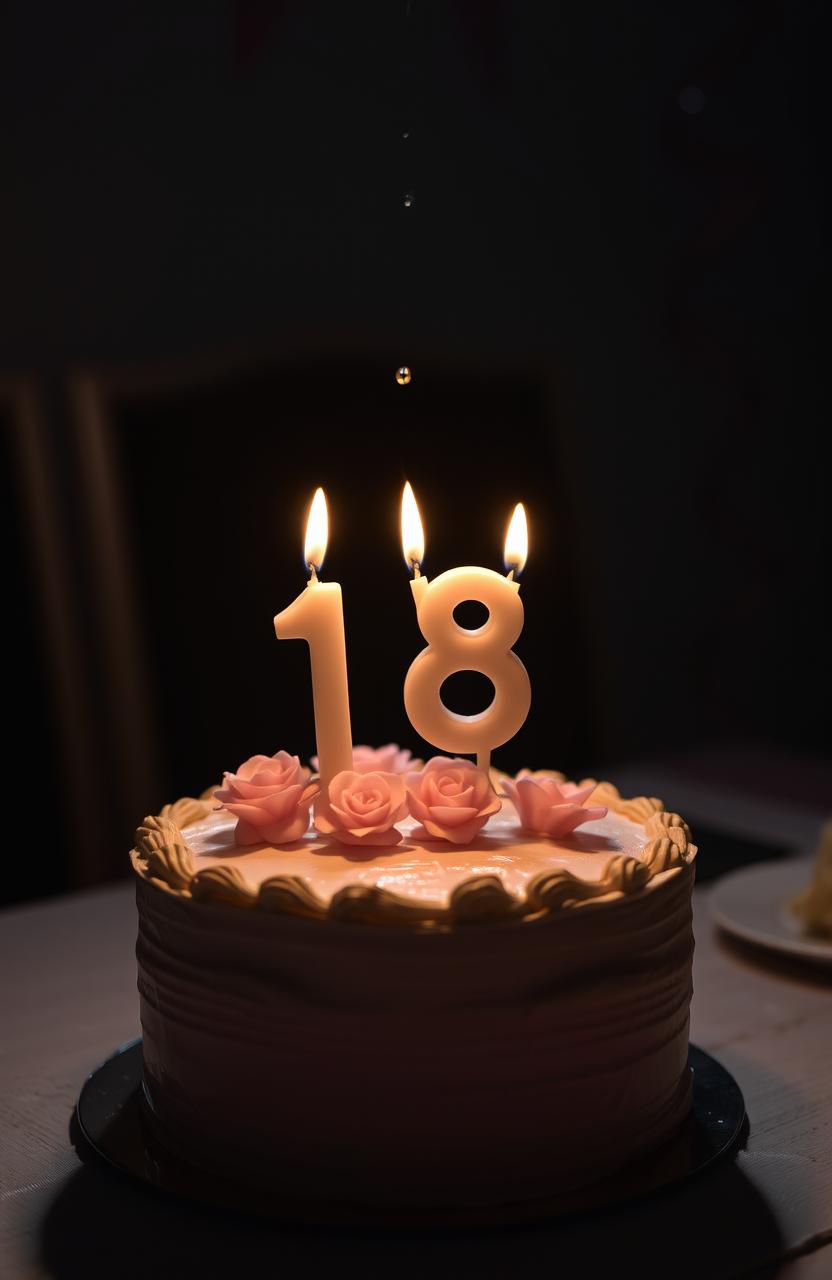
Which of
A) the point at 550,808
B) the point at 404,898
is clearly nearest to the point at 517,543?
the point at 550,808

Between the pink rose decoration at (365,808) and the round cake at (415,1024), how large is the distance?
5 cm

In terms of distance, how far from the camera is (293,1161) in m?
0.81

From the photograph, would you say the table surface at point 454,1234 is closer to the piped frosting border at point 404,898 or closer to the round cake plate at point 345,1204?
the round cake plate at point 345,1204

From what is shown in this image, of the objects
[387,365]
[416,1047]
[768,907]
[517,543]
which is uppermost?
[387,365]

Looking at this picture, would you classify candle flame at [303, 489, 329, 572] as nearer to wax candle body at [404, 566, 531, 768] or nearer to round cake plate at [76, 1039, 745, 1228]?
wax candle body at [404, 566, 531, 768]

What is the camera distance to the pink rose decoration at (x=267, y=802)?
93cm

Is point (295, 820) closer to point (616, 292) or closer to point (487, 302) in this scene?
point (487, 302)

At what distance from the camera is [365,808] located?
91 centimetres

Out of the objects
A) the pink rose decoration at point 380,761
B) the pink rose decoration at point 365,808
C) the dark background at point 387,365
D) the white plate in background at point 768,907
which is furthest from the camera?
the dark background at point 387,365

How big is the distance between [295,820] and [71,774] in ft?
4.09

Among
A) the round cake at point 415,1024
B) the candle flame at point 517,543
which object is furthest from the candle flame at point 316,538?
the round cake at point 415,1024

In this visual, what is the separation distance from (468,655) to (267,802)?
177 millimetres

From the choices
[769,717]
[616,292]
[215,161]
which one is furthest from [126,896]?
[769,717]

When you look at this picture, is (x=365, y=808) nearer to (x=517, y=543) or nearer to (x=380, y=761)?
(x=380, y=761)
